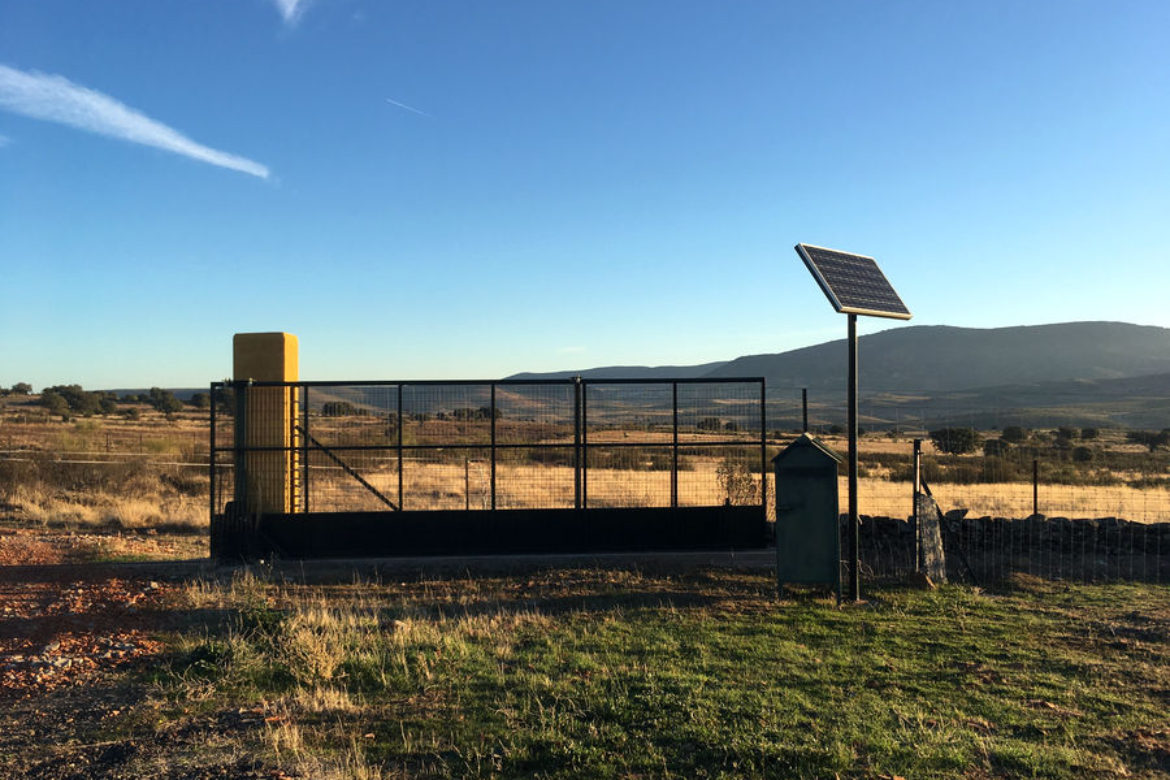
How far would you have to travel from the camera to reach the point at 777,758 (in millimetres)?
4785

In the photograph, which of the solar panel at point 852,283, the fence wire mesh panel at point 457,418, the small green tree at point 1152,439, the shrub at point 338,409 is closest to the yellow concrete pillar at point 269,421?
the fence wire mesh panel at point 457,418

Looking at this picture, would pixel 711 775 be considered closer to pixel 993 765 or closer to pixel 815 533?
pixel 993 765

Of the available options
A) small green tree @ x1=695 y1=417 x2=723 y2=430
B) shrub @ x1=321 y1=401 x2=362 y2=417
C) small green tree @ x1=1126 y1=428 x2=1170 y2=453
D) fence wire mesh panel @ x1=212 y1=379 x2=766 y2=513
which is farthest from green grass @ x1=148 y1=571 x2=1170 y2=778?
small green tree @ x1=1126 y1=428 x2=1170 y2=453

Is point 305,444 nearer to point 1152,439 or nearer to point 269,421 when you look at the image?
point 269,421

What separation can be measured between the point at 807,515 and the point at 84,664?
7.92 metres

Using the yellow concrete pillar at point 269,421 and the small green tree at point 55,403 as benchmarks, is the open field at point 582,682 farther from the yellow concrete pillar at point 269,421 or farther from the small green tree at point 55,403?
the small green tree at point 55,403

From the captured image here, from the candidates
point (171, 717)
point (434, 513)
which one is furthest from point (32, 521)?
point (171, 717)

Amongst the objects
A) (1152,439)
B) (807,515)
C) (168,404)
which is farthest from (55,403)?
(1152,439)

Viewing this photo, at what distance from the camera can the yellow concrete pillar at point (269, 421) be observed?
40.1 feet

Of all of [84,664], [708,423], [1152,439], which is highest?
[708,423]

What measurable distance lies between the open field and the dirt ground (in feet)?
0.09

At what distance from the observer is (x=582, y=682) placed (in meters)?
6.38

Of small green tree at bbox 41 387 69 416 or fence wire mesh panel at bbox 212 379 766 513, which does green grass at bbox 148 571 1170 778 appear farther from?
small green tree at bbox 41 387 69 416

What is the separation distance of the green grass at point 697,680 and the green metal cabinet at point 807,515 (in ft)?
1.32
